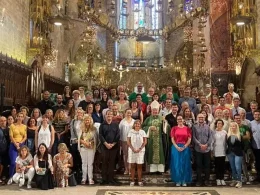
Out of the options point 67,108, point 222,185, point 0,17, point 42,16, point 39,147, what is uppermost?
point 42,16

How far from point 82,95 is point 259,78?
873 cm

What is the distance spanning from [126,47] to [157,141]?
87.7ft

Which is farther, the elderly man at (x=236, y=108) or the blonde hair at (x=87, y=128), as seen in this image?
the elderly man at (x=236, y=108)

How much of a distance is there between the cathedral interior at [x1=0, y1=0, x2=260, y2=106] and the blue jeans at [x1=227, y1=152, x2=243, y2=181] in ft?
26.1

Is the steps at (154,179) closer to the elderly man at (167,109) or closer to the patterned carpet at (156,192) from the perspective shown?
the patterned carpet at (156,192)

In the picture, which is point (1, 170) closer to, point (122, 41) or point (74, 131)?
point (74, 131)

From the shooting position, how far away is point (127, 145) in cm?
847

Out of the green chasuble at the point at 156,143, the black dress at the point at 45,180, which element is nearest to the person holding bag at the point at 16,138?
the black dress at the point at 45,180

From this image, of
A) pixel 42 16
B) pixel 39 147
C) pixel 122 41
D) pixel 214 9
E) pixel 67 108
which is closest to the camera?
pixel 39 147

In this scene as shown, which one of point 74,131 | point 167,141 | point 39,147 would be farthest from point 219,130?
point 39,147

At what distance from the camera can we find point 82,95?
10469mm

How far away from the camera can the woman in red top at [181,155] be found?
26.8 feet

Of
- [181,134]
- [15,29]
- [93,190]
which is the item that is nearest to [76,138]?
[93,190]

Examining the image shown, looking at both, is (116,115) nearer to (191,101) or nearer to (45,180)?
(191,101)
